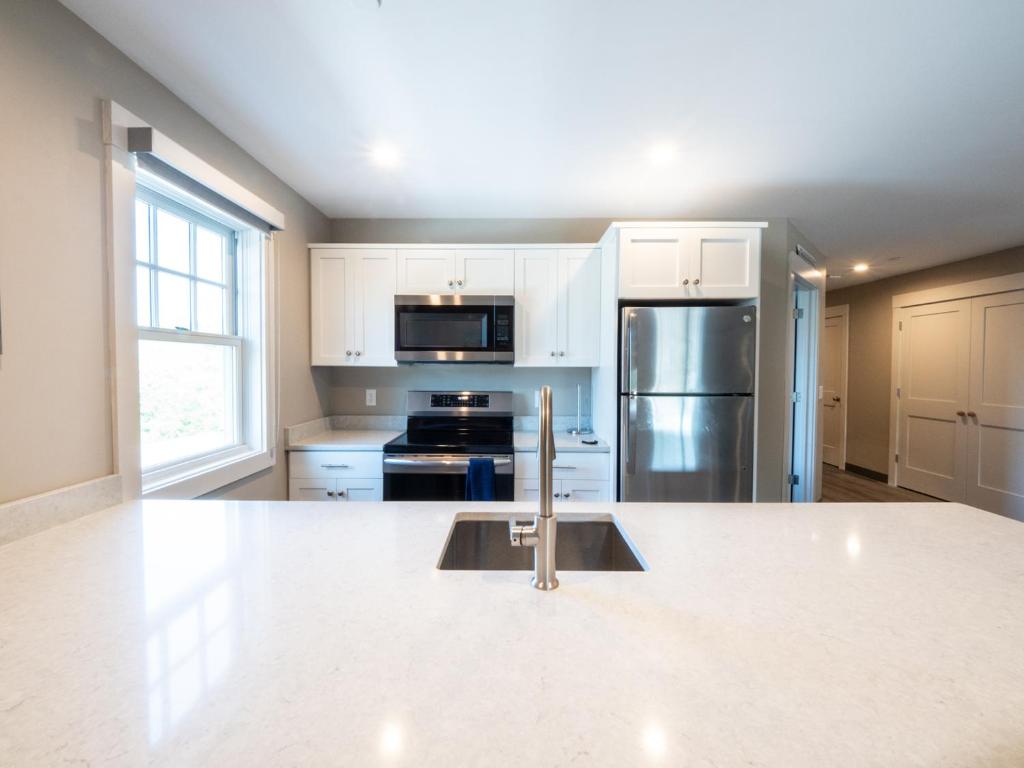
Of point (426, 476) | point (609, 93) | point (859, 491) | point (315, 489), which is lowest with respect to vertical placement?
point (859, 491)

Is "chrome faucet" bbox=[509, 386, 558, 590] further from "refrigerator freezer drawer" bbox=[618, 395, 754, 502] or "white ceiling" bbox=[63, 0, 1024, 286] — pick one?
"refrigerator freezer drawer" bbox=[618, 395, 754, 502]

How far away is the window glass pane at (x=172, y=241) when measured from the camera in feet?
5.77

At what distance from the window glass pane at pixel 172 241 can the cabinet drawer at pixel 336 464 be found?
1.18 metres

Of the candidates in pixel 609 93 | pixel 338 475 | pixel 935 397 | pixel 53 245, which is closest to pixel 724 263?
pixel 609 93

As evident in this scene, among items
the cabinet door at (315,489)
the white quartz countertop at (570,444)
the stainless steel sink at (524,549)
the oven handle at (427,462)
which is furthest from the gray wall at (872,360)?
the cabinet door at (315,489)

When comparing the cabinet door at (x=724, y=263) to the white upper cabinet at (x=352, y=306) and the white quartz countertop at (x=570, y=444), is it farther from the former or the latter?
the white upper cabinet at (x=352, y=306)

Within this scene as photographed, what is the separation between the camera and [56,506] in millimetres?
1153

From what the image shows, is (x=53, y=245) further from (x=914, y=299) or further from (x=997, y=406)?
(x=914, y=299)

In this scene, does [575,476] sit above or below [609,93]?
below

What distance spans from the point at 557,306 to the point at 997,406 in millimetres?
4126

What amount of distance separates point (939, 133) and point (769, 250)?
1166mm

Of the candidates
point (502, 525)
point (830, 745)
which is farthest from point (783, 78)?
point (830, 745)

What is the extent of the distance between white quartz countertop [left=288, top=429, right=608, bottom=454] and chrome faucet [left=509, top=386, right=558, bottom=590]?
5.18 feet

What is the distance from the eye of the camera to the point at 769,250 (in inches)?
122
